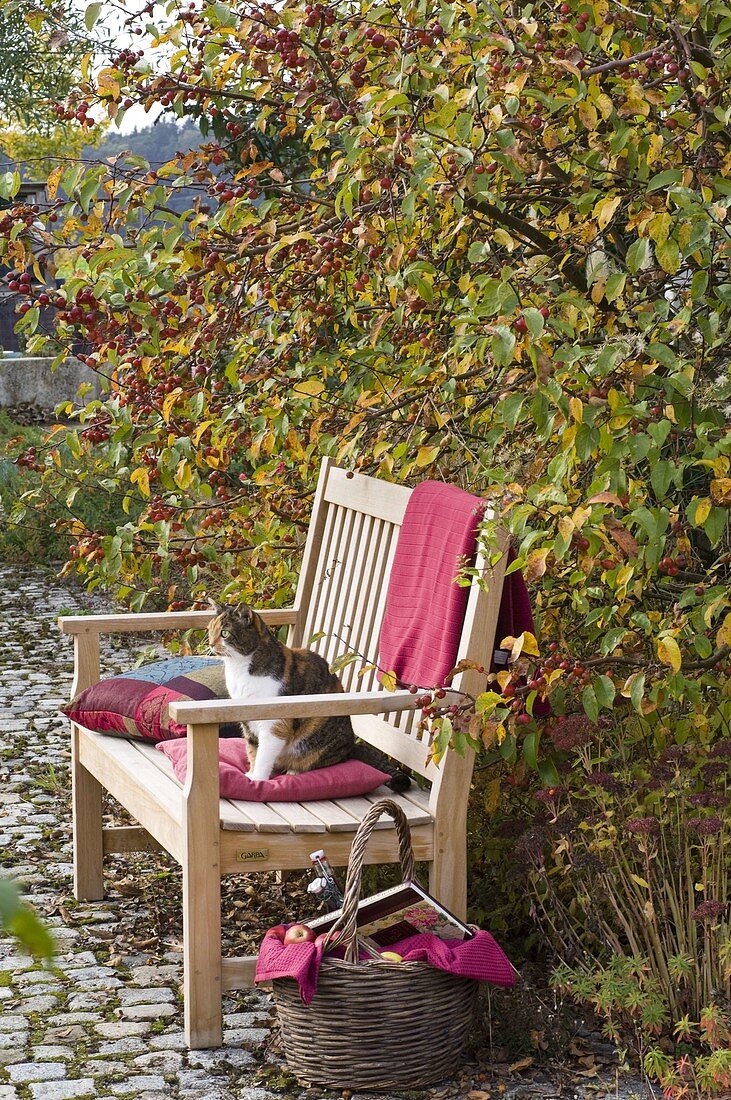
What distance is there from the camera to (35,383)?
17.1 metres

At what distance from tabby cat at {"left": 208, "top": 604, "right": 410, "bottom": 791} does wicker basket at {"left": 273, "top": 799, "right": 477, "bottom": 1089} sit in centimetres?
57

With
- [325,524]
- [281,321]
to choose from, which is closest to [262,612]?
[325,524]

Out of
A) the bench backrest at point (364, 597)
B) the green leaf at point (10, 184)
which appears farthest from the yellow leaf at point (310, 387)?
the green leaf at point (10, 184)

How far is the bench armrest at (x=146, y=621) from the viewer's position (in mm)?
4523

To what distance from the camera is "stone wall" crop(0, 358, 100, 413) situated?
17.0 metres

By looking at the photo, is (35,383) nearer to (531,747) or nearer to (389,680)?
(389,680)

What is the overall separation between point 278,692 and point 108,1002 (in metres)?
0.96

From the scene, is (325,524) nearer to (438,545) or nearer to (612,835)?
(438,545)

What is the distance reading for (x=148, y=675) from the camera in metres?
4.59

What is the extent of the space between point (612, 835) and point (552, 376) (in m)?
1.12

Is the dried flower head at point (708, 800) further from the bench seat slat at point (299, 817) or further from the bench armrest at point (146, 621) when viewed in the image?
the bench armrest at point (146, 621)

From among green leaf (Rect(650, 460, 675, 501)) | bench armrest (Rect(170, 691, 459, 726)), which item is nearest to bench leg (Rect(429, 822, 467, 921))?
bench armrest (Rect(170, 691, 459, 726))

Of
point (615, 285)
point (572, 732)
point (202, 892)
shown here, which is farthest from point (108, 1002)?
point (615, 285)

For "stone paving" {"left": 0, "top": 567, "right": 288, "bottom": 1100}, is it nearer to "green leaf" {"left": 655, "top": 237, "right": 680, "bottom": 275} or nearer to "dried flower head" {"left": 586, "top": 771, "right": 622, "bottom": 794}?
"dried flower head" {"left": 586, "top": 771, "right": 622, "bottom": 794}
